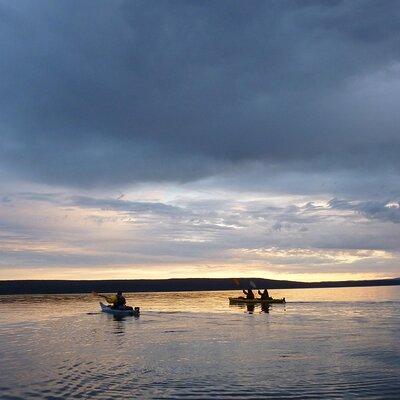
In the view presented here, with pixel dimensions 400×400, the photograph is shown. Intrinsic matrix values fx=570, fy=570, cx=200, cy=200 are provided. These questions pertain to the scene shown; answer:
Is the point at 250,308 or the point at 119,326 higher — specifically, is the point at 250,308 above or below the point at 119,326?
above

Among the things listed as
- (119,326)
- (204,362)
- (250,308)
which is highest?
(250,308)

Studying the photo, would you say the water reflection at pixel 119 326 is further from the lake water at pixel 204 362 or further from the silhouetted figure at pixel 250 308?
the silhouetted figure at pixel 250 308

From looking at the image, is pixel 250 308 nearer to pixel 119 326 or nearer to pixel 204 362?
pixel 119 326

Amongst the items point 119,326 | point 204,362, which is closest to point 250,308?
point 119,326

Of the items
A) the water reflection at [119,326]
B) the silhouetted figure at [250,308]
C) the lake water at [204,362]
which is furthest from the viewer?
the silhouetted figure at [250,308]

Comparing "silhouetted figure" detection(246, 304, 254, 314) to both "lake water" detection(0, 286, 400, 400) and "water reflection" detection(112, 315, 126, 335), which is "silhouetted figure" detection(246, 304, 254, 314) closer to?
"water reflection" detection(112, 315, 126, 335)

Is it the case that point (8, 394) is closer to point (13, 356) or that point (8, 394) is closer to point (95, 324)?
point (13, 356)

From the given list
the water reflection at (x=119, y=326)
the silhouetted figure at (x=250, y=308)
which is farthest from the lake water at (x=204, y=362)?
the silhouetted figure at (x=250, y=308)

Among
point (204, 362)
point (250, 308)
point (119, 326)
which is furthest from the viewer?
point (250, 308)

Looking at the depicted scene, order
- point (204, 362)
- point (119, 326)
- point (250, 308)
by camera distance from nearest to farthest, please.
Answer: point (204, 362), point (119, 326), point (250, 308)

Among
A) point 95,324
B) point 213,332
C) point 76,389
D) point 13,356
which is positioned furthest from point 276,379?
point 95,324

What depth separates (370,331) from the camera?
4662cm

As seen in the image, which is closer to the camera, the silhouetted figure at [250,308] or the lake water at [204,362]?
the lake water at [204,362]

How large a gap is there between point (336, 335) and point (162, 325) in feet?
60.1
